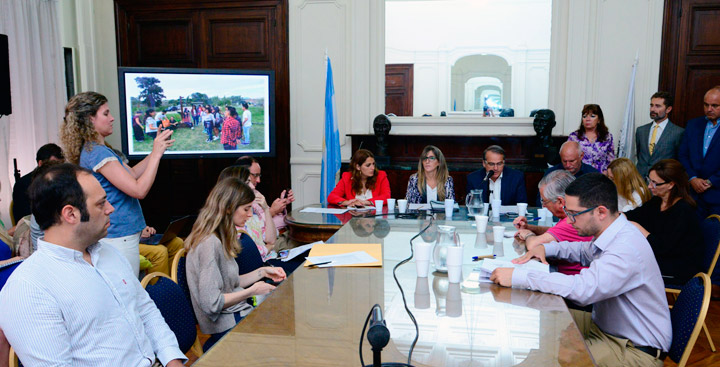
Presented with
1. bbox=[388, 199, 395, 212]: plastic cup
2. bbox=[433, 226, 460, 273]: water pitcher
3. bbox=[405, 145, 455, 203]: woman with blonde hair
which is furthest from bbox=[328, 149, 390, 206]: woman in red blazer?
bbox=[433, 226, 460, 273]: water pitcher

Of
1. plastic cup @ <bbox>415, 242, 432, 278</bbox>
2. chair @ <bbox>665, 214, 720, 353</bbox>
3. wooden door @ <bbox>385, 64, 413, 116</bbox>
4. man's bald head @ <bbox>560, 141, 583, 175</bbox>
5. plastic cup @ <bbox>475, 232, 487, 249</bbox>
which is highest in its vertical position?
wooden door @ <bbox>385, 64, 413, 116</bbox>

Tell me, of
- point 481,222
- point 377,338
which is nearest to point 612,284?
point 481,222

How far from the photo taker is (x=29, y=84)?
5.00 metres

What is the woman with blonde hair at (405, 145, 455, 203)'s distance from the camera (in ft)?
13.5

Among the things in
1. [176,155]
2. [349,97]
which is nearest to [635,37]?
[349,97]

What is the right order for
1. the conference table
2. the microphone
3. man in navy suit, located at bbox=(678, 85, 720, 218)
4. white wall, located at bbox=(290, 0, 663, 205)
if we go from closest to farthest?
the microphone
the conference table
man in navy suit, located at bbox=(678, 85, 720, 218)
white wall, located at bbox=(290, 0, 663, 205)

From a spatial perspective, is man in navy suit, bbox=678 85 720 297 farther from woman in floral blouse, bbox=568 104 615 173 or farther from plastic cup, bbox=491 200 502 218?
plastic cup, bbox=491 200 502 218

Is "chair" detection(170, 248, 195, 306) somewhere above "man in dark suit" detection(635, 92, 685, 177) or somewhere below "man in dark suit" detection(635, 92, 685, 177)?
below

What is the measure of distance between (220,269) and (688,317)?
1756mm

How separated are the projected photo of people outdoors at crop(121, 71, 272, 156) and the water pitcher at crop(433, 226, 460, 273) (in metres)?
3.68

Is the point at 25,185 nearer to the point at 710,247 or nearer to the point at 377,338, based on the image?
the point at 377,338

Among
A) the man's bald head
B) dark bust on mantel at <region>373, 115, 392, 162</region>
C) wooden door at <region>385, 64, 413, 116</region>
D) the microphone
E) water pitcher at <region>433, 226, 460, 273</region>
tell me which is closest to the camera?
the microphone

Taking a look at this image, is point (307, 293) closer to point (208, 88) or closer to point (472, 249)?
point (472, 249)

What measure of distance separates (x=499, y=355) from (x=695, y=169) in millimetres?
4044
